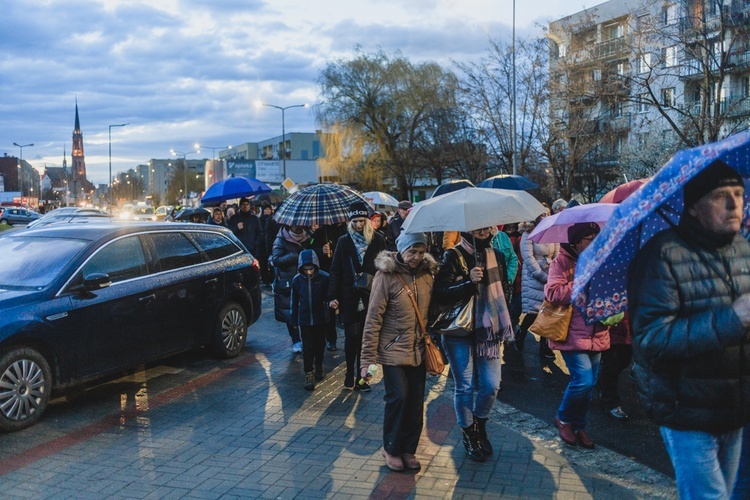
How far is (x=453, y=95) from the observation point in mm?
30422

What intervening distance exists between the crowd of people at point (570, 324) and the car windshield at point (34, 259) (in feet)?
7.68

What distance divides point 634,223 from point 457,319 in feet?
8.29

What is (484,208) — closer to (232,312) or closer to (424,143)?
(232,312)

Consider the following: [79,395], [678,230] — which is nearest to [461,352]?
[678,230]

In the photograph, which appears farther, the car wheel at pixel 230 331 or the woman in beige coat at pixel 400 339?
the car wheel at pixel 230 331

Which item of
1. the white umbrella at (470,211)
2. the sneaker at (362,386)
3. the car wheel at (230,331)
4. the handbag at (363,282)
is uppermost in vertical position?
the white umbrella at (470,211)

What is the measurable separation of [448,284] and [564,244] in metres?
1.26

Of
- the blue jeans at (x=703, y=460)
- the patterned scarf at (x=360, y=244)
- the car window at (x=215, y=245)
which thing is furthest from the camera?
the car window at (x=215, y=245)

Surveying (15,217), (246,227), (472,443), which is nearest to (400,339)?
(472,443)

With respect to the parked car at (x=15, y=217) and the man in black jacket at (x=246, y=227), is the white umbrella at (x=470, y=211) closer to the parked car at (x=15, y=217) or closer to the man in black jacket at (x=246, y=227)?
the man in black jacket at (x=246, y=227)

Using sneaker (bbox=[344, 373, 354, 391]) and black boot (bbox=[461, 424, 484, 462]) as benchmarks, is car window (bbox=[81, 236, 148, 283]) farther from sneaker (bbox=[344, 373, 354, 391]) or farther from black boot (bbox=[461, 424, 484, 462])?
black boot (bbox=[461, 424, 484, 462])

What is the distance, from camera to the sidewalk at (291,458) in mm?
4789

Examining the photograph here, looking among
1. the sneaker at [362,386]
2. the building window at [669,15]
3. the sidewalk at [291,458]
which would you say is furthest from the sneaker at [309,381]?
the building window at [669,15]

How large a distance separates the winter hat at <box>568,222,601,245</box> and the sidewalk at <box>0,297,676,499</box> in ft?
5.49
